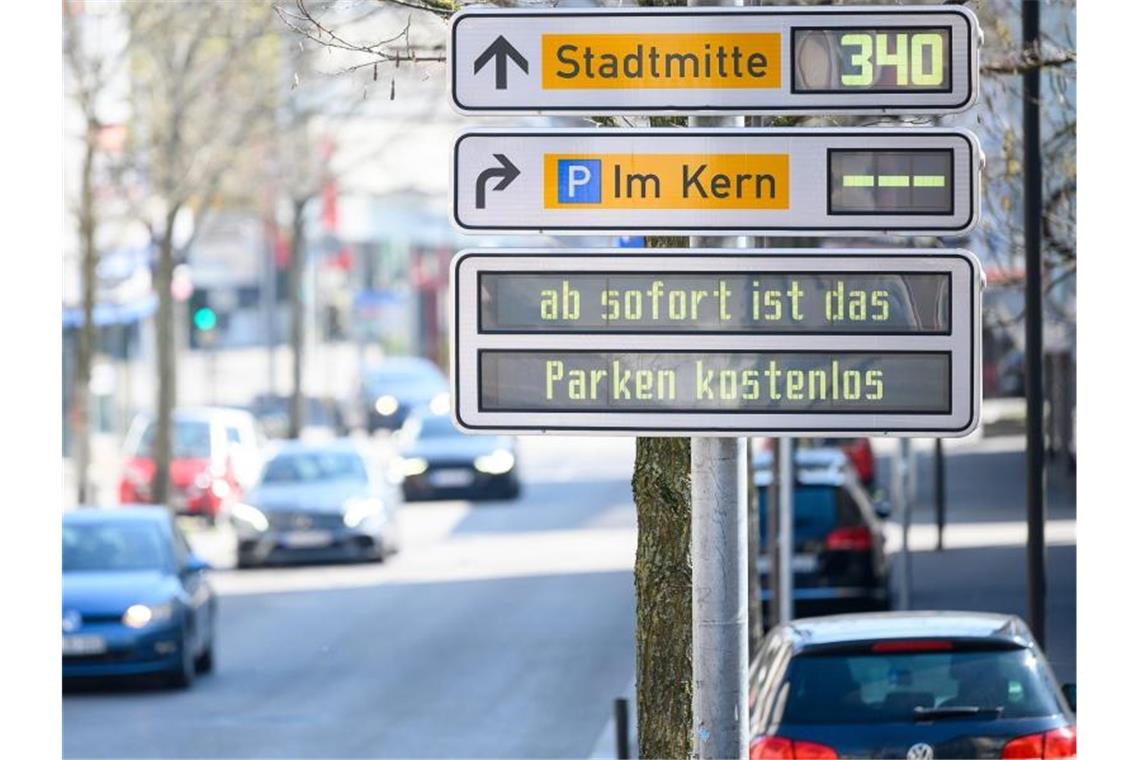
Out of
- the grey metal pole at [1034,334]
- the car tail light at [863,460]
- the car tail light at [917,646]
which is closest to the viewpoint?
the car tail light at [917,646]

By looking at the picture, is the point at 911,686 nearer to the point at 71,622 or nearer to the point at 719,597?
the point at 719,597

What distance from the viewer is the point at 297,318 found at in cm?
4875

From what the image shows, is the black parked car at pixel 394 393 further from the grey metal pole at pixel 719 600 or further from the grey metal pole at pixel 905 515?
the grey metal pole at pixel 719 600

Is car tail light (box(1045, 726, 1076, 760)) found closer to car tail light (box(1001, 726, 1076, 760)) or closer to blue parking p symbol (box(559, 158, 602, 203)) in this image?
car tail light (box(1001, 726, 1076, 760))

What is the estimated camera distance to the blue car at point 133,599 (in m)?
19.0

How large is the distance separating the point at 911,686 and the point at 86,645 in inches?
429

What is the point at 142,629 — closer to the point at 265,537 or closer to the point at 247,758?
the point at 247,758

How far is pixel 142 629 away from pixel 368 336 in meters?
68.0

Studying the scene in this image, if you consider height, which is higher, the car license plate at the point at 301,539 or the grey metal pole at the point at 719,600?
the grey metal pole at the point at 719,600

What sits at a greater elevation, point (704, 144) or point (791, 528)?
point (704, 144)

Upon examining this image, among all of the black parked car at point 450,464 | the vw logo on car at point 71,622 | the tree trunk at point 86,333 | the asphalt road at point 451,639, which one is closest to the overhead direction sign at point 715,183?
the asphalt road at point 451,639

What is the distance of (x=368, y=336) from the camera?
86812 millimetres

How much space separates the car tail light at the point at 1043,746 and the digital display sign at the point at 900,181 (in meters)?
3.50
